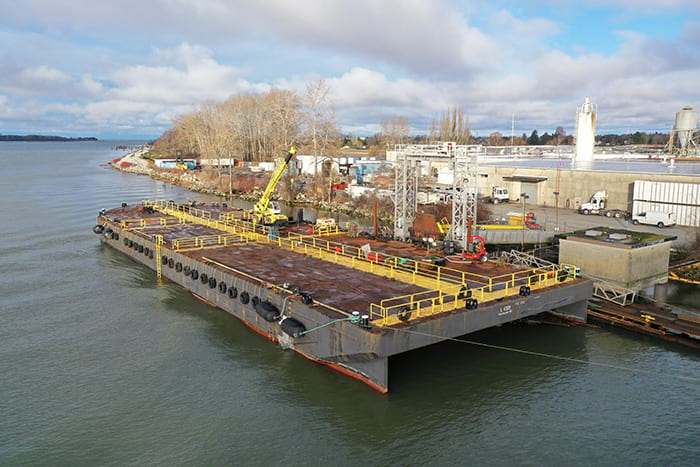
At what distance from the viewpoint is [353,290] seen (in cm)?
2402

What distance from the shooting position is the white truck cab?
43.9m

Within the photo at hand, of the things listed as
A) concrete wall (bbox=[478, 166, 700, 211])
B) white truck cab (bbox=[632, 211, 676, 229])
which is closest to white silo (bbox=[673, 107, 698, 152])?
concrete wall (bbox=[478, 166, 700, 211])

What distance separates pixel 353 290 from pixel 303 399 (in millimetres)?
6144

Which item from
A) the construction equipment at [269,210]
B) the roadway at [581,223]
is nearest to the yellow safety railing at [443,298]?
the roadway at [581,223]

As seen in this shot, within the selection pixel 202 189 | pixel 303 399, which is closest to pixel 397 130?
pixel 202 189

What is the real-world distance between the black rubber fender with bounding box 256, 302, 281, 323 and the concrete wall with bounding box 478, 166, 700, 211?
42275mm

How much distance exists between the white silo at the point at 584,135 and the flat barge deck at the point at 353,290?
5214 centimetres

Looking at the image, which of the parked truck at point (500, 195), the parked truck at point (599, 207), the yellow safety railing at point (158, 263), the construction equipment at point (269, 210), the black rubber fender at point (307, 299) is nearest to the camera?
the black rubber fender at point (307, 299)

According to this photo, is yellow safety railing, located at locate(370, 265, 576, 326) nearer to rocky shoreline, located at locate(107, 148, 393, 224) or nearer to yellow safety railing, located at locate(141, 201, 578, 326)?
yellow safety railing, located at locate(141, 201, 578, 326)

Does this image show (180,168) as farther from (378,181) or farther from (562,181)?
(562,181)

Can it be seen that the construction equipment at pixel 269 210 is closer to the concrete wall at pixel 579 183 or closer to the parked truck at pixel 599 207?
the parked truck at pixel 599 207

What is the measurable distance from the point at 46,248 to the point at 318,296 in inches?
1273

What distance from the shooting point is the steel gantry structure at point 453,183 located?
31.8 metres

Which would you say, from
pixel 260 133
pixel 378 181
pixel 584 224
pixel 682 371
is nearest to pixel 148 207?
pixel 378 181
